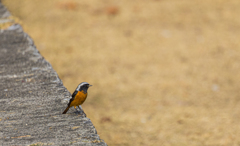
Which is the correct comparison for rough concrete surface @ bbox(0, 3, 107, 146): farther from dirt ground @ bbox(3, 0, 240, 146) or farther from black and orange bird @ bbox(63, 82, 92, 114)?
dirt ground @ bbox(3, 0, 240, 146)

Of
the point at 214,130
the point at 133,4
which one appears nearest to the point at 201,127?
the point at 214,130

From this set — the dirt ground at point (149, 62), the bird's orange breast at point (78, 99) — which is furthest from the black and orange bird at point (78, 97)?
the dirt ground at point (149, 62)

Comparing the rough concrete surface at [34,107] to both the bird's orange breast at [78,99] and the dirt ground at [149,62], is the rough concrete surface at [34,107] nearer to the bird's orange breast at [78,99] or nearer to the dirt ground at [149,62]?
the bird's orange breast at [78,99]

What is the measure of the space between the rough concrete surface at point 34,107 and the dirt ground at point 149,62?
1.97 meters

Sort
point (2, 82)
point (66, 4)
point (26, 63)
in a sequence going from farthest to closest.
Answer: point (66, 4)
point (26, 63)
point (2, 82)

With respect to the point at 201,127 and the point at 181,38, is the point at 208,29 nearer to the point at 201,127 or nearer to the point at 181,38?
the point at 181,38

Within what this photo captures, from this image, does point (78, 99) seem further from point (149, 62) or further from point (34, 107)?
point (149, 62)

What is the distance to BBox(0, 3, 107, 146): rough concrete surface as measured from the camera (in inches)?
75.4

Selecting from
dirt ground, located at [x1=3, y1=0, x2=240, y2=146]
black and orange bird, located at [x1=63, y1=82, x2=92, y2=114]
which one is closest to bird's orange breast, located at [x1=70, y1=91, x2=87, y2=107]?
black and orange bird, located at [x1=63, y1=82, x2=92, y2=114]

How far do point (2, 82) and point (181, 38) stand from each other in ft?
19.0

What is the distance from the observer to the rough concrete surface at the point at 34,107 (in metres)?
1.92

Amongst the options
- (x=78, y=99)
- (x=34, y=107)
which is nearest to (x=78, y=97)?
(x=78, y=99)

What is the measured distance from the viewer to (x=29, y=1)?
9.16 m

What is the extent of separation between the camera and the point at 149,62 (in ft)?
22.1
